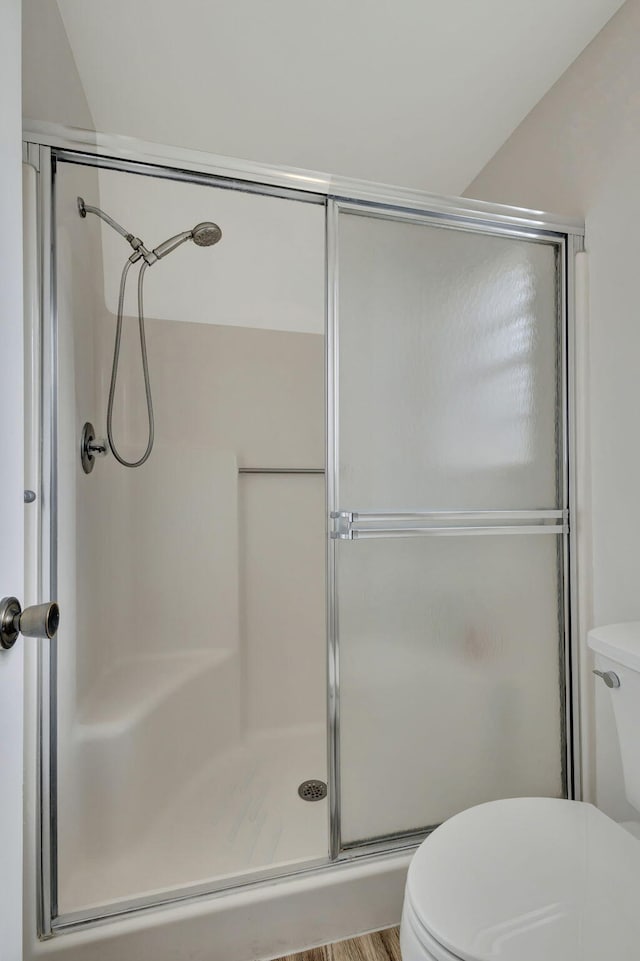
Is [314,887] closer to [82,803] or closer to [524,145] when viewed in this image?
[82,803]

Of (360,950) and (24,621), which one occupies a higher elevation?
(24,621)

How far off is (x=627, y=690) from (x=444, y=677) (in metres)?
0.42

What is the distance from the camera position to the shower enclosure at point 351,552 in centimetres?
121

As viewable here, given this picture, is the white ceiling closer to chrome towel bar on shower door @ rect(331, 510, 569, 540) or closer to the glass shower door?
the glass shower door

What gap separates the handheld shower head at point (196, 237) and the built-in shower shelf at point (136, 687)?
52.3 inches

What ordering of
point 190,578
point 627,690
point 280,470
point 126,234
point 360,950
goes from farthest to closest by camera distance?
point 280,470 → point 190,578 → point 126,234 → point 360,950 → point 627,690

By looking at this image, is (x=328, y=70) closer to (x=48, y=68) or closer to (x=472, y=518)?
(x=48, y=68)

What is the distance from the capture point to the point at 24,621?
0.63 metres

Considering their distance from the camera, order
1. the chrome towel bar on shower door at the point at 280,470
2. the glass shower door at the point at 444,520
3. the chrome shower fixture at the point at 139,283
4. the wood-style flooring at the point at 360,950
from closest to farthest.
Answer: the wood-style flooring at the point at 360,950, the glass shower door at the point at 444,520, the chrome shower fixture at the point at 139,283, the chrome towel bar on shower door at the point at 280,470

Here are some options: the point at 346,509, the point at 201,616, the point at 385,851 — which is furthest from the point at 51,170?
the point at 385,851

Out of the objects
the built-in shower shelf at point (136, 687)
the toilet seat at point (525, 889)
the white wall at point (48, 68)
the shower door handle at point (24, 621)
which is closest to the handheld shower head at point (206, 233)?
the white wall at point (48, 68)

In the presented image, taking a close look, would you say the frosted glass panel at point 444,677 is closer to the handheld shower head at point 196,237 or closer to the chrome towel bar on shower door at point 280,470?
the chrome towel bar on shower door at point 280,470

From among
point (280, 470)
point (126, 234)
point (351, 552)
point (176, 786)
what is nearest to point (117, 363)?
point (126, 234)

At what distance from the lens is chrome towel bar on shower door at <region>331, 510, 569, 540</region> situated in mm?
1242
